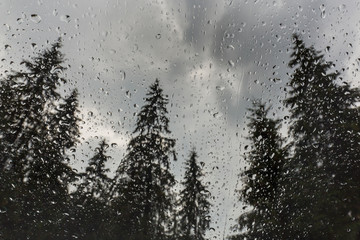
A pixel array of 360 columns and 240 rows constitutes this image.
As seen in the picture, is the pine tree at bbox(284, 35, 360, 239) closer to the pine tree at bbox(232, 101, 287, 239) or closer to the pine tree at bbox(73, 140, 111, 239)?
the pine tree at bbox(232, 101, 287, 239)

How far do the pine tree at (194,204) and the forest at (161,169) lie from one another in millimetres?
4857

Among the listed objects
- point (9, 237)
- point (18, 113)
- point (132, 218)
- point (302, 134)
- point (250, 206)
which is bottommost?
point (9, 237)

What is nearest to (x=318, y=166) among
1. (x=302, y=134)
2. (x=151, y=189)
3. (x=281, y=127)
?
(x=302, y=134)

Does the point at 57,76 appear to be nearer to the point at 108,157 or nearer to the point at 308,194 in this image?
the point at 108,157

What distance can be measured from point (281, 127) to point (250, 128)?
7.08 feet

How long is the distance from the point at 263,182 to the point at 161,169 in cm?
710

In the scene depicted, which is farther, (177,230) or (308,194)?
(177,230)

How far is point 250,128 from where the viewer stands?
627 inches

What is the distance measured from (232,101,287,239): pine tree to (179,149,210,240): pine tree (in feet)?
39.4

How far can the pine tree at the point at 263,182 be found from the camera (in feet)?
40.4

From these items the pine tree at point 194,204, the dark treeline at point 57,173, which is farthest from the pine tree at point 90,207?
the pine tree at point 194,204

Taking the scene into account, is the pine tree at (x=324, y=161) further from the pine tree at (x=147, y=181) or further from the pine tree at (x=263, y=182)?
the pine tree at (x=147, y=181)

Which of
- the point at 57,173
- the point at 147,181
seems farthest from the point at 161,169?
the point at 57,173

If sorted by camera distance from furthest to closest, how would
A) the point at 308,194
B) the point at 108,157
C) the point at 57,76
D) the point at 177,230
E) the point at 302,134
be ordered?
the point at 108,157 → the point at 177,230 → the point at 57,76 → the point at 302,134 → the point at 308,194
